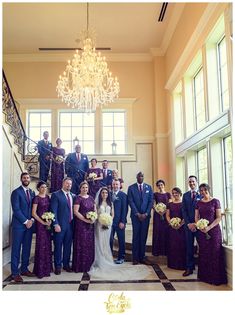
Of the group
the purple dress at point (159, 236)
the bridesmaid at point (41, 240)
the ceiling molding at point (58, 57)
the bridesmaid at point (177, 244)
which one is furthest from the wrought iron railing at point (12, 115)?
the bridesmaid at point (177, 244)

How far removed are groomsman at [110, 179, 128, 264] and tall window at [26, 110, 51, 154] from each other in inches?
186

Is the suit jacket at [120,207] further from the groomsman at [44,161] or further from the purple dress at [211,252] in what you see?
the groomsman at [44,161]

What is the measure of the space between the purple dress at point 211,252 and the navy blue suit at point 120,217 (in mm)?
1510

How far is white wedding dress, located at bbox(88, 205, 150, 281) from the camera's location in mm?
4867

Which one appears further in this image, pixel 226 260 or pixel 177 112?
pixel 177 112

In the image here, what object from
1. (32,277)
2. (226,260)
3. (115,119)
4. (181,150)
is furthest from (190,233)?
(115,119)

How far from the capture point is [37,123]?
999 centimetres

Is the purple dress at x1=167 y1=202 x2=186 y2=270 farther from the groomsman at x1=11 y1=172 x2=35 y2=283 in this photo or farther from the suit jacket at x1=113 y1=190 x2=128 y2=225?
the groomsman at x1=11 y1=172 x2=35 y2=283

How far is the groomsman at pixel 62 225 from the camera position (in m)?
5.15

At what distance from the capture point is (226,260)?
14.4 feet

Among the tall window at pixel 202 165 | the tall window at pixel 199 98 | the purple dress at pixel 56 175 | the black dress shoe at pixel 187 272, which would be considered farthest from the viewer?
the purple dress at pixel 56 175

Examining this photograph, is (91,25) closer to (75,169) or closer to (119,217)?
(75,169)

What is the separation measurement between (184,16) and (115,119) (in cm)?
368

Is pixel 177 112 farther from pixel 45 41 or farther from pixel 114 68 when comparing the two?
pixel 45 41
